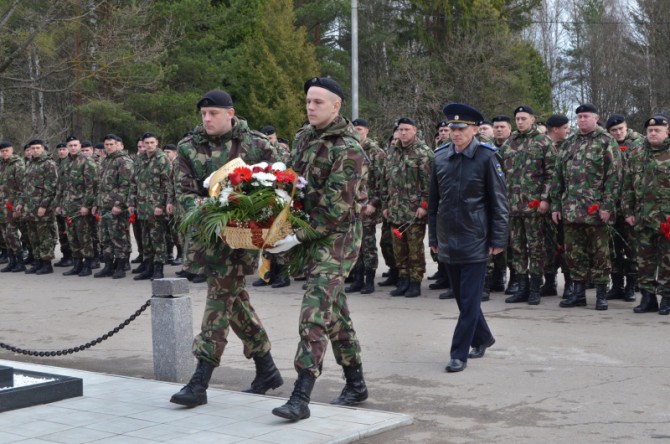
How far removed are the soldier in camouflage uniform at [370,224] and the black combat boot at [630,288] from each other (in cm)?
332

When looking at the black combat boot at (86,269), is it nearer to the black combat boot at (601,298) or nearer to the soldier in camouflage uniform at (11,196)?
the soldier in camouflage uniform at (11,196)

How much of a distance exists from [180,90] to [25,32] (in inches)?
403

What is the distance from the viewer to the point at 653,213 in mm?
11062

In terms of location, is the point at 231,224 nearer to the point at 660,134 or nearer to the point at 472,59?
the point at 660,134

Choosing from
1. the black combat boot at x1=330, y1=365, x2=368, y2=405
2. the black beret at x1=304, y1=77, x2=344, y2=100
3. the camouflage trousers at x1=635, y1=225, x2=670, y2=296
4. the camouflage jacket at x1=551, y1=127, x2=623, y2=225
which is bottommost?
the black combat boot at x1=330, y1=365, x2=368, y2=405

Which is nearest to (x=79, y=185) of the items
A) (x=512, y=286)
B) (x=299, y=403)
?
(x=512, y=286)

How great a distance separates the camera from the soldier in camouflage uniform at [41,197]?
17312 millimetres

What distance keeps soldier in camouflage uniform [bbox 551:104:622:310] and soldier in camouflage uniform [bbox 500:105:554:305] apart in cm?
40

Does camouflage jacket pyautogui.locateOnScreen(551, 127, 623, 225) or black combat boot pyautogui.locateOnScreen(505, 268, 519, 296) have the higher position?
camouflage jacket pyautogui.locateOnScreen(551, 127, 623, 225)

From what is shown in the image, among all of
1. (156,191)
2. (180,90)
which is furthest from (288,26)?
(156,191)

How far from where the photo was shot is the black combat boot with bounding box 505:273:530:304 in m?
12.2

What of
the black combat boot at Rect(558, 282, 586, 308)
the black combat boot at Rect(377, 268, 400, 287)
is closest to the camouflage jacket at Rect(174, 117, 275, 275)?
the black combat boot at Rect(558, 282, 586, 308)

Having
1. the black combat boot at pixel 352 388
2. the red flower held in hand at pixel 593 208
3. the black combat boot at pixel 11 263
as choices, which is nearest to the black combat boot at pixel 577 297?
the red flower held in hand at pixel 593 208

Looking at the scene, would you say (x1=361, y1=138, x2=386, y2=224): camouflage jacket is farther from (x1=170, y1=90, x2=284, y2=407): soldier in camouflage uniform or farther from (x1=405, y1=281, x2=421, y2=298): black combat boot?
(x1=170, y1=90, x2=284, y2=407): soldier in camouflage uniform
